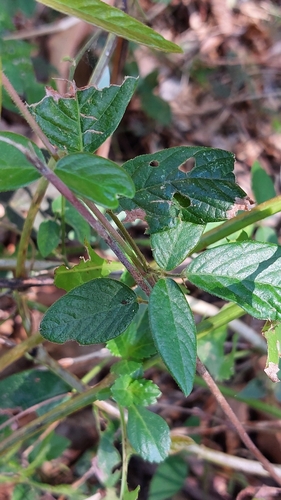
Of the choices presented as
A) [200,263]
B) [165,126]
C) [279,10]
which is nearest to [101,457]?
[200,263]

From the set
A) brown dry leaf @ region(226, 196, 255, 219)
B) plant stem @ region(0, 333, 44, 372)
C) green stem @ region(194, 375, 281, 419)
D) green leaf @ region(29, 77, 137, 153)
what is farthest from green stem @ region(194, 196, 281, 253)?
green stem @ region(194, 375, 281, 419)

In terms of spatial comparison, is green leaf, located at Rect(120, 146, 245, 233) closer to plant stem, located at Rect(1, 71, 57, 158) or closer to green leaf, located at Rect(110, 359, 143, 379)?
plant stem, located at Rect(1, 71, 57, 158)

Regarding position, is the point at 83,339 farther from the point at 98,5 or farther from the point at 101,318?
the point at 98,5

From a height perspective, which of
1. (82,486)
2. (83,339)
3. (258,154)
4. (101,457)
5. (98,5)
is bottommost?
(82,486)

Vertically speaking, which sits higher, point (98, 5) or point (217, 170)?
point (98, 5)

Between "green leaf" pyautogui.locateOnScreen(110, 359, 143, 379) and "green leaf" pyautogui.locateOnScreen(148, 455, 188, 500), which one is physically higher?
"green leaf" pyautogui.locateOnScreen(110, 359, 143, 379)

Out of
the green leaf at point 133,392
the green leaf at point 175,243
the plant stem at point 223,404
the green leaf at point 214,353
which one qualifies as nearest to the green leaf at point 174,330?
the green leaf at point 175,243
